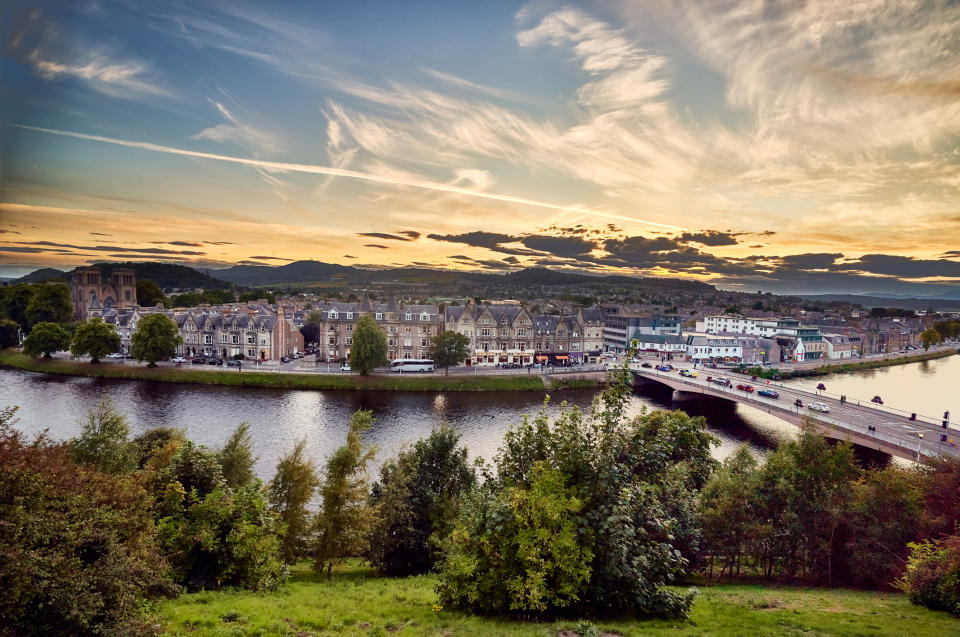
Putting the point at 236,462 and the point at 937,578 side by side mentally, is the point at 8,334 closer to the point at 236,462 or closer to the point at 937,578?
the point at 236,462

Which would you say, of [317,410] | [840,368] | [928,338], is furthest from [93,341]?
[928,338]

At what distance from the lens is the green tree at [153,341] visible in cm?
5828

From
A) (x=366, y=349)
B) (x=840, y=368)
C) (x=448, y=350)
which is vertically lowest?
(x=840, y=368)

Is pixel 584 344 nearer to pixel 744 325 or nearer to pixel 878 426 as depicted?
pixel 878 426

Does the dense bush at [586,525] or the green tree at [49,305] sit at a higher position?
the green tree at [49,305]

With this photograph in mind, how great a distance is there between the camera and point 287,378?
55.9m

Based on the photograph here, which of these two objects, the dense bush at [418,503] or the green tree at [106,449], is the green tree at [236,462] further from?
the dense bush at [418,503]

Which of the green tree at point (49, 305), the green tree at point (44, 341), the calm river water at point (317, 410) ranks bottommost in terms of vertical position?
the calm river water at point (317, 410)

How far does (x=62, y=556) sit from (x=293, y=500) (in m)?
10.3

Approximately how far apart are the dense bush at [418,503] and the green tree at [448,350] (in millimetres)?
39415

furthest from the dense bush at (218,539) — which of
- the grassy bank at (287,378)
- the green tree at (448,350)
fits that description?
the green tree at (448,350)

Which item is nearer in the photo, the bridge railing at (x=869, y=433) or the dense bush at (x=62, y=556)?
the dense bush at (x=62, y=556)

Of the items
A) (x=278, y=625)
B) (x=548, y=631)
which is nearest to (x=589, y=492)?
(x=548, y=631)

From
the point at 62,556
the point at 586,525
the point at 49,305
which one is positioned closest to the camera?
the point at 62,556
